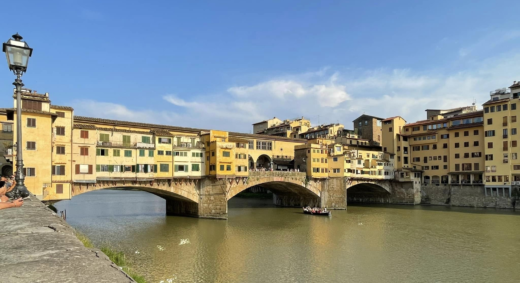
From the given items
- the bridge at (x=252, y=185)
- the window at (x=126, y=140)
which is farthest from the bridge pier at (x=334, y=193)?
the window at (x=126, y=140)

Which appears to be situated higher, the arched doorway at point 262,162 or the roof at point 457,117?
the roof at point 457,117

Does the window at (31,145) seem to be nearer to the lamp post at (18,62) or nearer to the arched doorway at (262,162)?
the lamp post at (18,62)

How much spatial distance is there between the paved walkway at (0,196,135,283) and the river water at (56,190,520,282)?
15.1 meters

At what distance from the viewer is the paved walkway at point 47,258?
4.43 m

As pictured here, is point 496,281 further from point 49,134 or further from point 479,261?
point 49,134

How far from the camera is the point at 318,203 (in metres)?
61.3

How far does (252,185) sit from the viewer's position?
52.8 meters

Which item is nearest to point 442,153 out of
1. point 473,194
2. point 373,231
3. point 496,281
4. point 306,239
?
point 473,194

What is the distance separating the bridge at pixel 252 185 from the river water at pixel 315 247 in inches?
107

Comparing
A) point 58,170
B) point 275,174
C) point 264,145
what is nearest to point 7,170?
point 58,170

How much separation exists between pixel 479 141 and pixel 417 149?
12.5 metres

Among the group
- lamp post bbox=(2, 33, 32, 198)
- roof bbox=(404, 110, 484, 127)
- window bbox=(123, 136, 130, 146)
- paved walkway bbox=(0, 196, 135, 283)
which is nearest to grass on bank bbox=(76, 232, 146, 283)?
lamp post bbox=(2, 33, 32, 198)

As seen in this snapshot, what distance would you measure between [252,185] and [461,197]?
3987 cm

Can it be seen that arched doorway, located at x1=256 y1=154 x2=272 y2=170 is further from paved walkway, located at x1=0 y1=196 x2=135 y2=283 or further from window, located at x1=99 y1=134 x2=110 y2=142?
paved walkway, located at x1=0 y1=196 x2=135 y2=283
